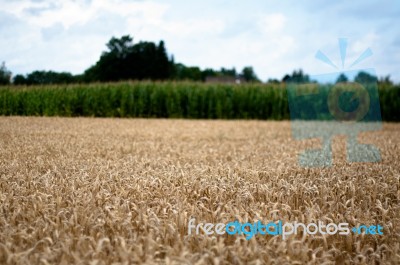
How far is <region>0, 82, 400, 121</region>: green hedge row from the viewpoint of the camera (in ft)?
69.4

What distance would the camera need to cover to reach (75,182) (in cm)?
322

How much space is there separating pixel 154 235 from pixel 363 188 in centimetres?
209

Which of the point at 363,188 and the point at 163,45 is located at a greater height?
the point at 163,45

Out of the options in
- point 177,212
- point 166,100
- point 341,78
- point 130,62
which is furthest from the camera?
point 130,62

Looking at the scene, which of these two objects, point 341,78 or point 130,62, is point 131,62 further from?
point 341,78

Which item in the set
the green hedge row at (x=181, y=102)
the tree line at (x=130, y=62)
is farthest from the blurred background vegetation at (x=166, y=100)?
the tree line at (x=130, y=62)

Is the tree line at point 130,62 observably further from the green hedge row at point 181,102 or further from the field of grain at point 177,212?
the field of grain at point 177,212

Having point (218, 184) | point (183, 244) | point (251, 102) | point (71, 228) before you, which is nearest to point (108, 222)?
point (71, 228)

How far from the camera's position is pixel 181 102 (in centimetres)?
2148

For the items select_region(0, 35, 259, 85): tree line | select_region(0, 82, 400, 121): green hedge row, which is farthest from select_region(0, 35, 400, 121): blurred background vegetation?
select_region(0, 35, 259, 85): tree line

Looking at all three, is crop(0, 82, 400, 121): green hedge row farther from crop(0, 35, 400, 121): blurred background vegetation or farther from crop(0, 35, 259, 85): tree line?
crop(0, 35, 259, 85): tree line

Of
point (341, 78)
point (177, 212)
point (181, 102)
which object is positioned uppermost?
point (181, 102)

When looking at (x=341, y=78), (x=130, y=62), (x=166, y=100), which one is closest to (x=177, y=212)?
(x=341, y=78)

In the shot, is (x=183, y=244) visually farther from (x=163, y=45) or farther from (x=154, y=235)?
(x=163, y=45)
